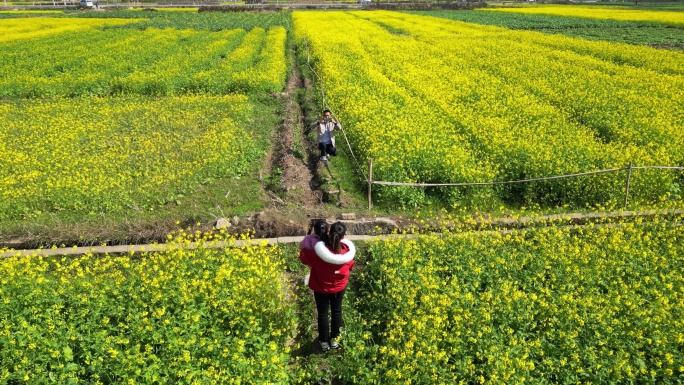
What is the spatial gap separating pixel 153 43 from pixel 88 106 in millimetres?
16093

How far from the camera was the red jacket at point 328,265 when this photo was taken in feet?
18.3

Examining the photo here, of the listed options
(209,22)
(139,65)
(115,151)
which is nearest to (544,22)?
(209,22)

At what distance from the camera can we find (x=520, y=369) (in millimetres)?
5164

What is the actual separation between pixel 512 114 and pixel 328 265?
38.1ft

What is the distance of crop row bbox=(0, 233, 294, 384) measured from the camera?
498 cm

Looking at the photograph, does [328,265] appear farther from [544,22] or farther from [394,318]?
[544,22]

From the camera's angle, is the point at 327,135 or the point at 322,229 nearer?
the point at 322,229

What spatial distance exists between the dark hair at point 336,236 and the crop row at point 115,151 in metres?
6.23

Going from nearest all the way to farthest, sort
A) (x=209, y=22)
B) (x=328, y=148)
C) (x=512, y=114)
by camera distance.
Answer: (x=328, y=148) < (x=512, y=114) < (x=209, y=22)

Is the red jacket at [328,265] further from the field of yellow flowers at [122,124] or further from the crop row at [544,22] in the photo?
the crop row at [544,22]

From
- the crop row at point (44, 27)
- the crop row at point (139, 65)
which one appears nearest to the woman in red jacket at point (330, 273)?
the crop row at point (139, 65)

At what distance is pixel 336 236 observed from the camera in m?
5.51

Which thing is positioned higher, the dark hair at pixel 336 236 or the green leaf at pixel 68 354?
the dark hair at pixel 336 236

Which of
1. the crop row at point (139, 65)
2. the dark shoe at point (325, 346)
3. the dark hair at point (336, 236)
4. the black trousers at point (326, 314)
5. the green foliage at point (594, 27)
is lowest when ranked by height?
the dark shoe at point (325, 346)
